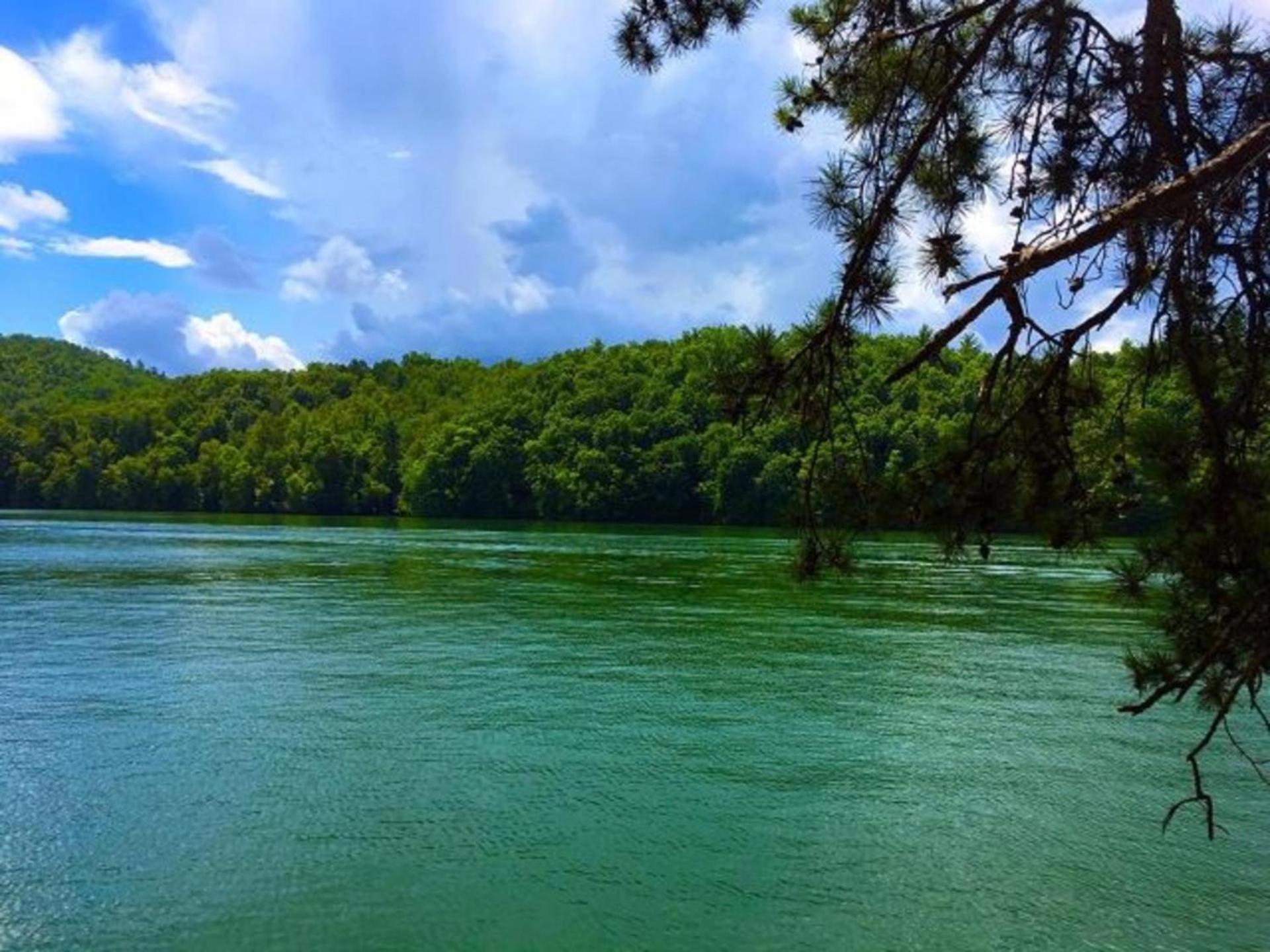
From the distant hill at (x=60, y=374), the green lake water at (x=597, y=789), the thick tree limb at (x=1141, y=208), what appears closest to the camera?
the thick tree limb at (x=1141, y=208)

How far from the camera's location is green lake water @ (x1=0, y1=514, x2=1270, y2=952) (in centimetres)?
716

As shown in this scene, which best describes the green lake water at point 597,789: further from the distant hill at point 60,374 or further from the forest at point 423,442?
the distant hill at point 60,374

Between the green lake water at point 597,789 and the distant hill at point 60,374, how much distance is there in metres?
140

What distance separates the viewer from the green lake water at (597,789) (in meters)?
7.16

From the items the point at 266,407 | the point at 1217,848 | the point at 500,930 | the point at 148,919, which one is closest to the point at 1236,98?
the point at 500,930

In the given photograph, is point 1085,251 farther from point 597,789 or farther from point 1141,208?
point 597,789

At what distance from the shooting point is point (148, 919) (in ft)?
22.8

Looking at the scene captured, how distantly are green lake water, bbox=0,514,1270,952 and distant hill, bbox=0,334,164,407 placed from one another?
459 feet

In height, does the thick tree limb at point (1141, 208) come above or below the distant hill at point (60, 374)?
below

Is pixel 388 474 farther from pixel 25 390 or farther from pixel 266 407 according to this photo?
pixel 25 390

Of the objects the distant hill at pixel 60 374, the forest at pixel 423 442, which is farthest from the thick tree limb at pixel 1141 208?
the distant hill at pixel 60 374

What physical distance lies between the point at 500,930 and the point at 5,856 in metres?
3.85

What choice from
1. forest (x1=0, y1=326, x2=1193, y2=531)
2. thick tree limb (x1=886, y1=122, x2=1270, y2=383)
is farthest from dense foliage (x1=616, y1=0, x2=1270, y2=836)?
forest (x1=0, y1=326, x2=1193, y2=531)

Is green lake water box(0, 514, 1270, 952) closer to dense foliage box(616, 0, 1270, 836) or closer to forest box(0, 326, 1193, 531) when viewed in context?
dense foliage box(616, 0, 1270, 836)
